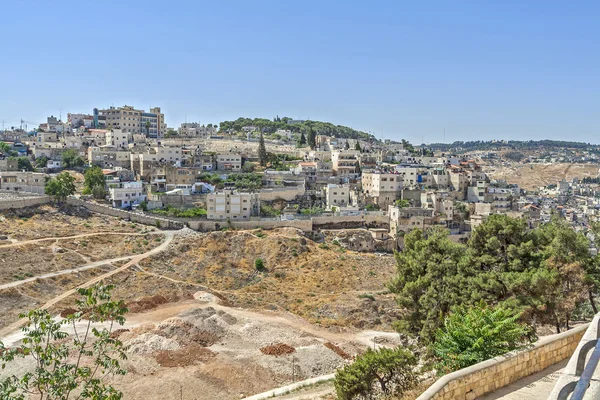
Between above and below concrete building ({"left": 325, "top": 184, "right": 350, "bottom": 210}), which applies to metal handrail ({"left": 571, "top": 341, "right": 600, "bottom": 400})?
→ above

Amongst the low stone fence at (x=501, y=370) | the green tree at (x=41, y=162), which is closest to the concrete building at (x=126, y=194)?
the green tree at (x=41, y=162)

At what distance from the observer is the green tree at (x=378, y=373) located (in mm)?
12289

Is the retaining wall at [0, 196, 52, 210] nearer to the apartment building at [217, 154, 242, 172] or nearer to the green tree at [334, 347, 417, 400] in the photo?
the apartment building at [217, 154, 242, 172]

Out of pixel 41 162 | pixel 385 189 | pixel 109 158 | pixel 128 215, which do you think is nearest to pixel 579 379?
pixel 128 215

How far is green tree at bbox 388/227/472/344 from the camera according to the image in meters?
17.8

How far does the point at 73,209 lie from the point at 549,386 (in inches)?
1694

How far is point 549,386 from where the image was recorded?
8.30 m

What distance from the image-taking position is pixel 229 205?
45.3 metres

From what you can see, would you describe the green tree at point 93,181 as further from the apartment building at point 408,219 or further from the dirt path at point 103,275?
the apartment building at point 408,219

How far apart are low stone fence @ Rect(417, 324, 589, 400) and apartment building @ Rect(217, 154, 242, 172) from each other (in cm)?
5411

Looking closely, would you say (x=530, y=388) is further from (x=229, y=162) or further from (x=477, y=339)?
(x=229, y=162)

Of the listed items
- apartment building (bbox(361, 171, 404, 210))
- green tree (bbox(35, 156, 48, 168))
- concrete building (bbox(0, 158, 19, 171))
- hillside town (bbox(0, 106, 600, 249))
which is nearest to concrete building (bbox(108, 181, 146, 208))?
hillside town (bbox(0, 106, 600, 249))

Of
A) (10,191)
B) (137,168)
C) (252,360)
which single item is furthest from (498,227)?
(137,168)

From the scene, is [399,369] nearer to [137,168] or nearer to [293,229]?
[293,229]
